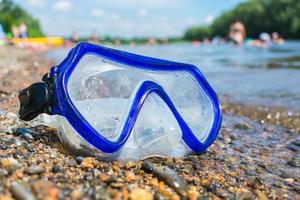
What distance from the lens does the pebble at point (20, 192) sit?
1.74m

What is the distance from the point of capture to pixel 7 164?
6.73 ft

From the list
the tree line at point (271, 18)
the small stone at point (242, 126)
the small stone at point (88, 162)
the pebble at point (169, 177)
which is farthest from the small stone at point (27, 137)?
the tree line at point (271, 18)

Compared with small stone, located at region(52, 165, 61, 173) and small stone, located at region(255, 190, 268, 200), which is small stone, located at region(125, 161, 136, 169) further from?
small stone, located at region(255, 190, 268, 200)

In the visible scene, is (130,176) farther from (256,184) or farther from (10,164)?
(256,184)

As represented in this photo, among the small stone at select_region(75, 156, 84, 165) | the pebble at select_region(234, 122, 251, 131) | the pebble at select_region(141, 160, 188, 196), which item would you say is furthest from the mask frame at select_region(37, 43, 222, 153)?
the pebble at select_region(234, 122, 251, 131)

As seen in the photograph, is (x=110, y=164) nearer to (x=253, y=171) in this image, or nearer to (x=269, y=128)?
(x=253, y=171)

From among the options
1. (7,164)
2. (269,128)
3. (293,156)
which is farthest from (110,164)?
(269,128)

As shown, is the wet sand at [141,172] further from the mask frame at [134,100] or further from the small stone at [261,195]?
the mask frame at [134,100]

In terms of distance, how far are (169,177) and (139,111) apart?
0.51m

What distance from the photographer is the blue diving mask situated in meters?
2.38

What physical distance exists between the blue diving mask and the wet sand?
11 centimetres

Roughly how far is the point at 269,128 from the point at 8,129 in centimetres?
299

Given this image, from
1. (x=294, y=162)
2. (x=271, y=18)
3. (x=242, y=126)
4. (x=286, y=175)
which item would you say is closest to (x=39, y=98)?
(x=286, y=175)

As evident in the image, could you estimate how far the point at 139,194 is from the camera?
201cm
